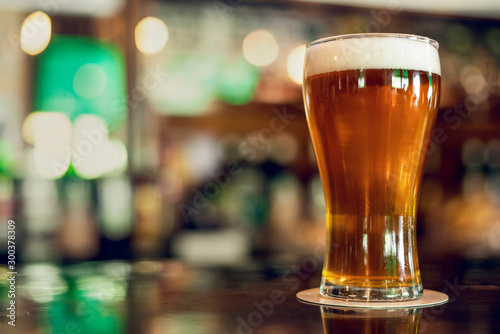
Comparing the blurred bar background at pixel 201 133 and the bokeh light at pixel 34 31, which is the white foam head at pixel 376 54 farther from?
the bokeh light at pixel 34 31

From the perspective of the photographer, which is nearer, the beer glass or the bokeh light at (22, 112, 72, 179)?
the beer glass

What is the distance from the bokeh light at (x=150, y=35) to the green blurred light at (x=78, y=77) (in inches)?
26.1

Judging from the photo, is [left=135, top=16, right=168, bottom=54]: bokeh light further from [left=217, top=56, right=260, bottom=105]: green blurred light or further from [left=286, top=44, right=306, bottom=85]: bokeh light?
[left=286, top=44, right=306, bottom=85]: bokeh light

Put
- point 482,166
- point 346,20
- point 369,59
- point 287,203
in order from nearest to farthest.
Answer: point 369,59
point 287,203
point 346,20
point 482,166

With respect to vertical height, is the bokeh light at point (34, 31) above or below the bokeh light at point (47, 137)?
above

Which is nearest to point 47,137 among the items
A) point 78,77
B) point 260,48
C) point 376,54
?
point 78,77

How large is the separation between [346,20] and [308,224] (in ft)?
5.42

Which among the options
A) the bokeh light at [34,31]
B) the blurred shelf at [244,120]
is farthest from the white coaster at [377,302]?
the bokeh light at [34,31]

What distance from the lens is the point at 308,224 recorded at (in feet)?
14.2

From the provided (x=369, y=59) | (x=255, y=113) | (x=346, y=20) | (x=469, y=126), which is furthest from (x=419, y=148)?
(x=469, y=126)

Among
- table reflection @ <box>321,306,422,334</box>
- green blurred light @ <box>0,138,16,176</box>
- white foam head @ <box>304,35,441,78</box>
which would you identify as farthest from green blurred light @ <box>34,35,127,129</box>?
table reflection @ <box>321,306,422,334</box>

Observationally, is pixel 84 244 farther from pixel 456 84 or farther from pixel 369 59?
pixel 369 59

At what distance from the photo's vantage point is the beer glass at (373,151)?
2.23 ft

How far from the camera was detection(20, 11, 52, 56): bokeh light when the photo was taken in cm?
458
